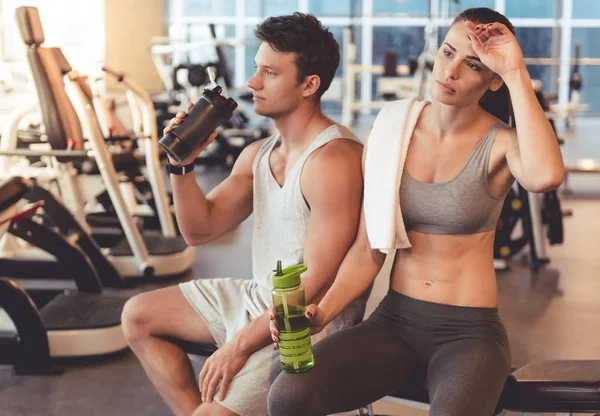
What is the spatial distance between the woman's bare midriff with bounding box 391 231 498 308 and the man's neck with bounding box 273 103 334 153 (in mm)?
342

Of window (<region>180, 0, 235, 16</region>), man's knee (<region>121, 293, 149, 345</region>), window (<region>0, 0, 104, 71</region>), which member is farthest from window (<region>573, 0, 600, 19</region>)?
man's knee (<region>121, 293, 149, 345</region>)

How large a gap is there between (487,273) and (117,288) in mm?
2546

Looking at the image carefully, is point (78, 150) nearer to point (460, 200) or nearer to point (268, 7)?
point (460, 200)

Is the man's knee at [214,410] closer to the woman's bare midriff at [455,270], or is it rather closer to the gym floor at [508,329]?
the woman's bare midriff at [455,270]

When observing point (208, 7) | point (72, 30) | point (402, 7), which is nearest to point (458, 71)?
point (72, 30)

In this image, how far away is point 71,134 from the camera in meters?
3.62

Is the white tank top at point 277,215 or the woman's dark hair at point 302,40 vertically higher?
the woman's dark hair at point 302,40

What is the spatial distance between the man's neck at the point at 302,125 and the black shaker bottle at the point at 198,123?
233 mm

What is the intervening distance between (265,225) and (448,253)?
0.44 meters

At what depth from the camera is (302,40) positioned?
184cm

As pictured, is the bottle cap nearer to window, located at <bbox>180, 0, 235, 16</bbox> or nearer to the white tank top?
the white tank top

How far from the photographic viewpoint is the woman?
5.12 feet

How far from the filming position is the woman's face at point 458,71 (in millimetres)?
1644

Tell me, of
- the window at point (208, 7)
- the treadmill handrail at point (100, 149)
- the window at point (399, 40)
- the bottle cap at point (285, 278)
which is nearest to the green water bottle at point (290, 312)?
the bottle cap at point (285, 278)
